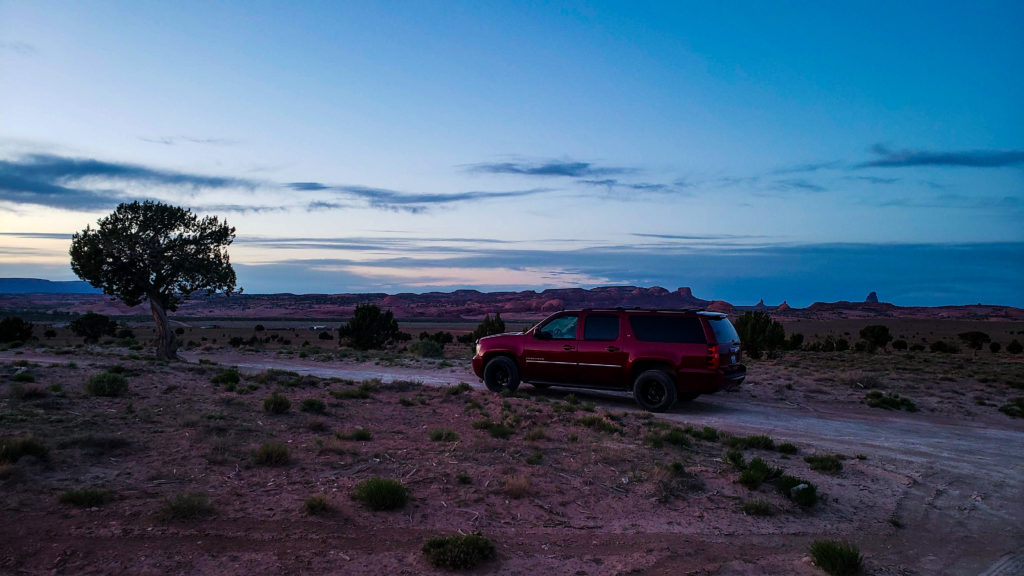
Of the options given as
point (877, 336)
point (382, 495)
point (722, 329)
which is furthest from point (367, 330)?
point (382, 495)

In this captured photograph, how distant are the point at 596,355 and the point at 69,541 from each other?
399 inches

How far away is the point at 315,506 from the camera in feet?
19.5

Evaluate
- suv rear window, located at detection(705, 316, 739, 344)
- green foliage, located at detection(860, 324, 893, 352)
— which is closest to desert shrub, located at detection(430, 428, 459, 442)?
suv rear window, located at detection(705, 316, 739, 344)

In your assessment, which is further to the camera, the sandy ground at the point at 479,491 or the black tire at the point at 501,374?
the black tire at the point at 501,374

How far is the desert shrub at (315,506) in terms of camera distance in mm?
5957

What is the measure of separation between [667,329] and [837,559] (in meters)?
8.02

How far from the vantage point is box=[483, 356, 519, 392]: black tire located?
47.9 ft

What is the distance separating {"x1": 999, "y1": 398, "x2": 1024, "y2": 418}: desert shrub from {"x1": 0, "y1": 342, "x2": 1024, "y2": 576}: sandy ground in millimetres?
1834

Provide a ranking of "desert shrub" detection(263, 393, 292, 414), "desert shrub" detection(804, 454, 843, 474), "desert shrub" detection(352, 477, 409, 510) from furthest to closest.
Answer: "desert shrub" detection(263, 393, 292, 414) < "desert shrub" detection(804, 454, 843, 474) < "desert shrub" detection(352, 477, 409, 510)

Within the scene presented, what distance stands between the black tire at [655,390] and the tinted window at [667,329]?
29.3 inches

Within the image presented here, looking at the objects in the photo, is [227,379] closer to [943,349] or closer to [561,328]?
[561,328]

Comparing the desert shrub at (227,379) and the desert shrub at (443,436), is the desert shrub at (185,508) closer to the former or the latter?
the desert shrub at (443,436)

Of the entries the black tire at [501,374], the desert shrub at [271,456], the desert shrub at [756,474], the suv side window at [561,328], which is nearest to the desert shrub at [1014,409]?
the desert shrub at [756,474]

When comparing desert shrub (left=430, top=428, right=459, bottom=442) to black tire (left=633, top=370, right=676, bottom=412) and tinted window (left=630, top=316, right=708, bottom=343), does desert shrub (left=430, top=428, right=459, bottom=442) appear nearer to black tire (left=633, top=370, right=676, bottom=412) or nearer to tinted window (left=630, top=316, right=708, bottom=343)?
black tire (left=633, top=370, right=676, bottom=412)
